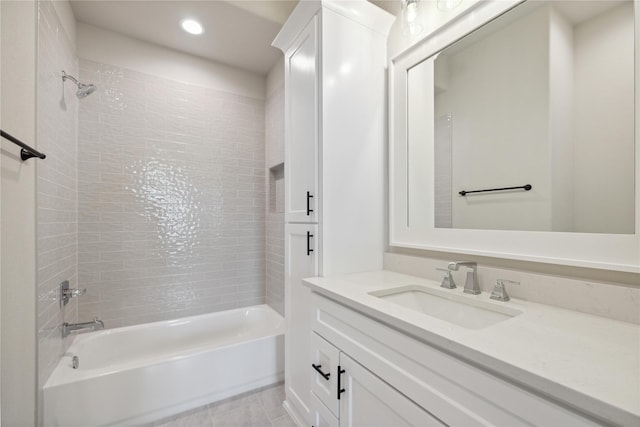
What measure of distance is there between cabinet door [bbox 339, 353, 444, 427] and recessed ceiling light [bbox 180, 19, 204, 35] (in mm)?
2362

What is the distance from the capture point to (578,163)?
2.93 ft

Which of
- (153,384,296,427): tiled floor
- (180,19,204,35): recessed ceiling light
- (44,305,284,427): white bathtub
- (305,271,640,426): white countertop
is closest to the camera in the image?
(305,271,640,426): white countertop

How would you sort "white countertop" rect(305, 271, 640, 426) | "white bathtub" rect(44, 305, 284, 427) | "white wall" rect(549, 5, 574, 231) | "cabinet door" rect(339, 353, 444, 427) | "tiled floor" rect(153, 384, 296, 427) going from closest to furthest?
"white countertop" rect(305, 271, 640, 426)
"cabinet door" rect(339, 353, 444, 427)
"white wall" rect(549, 5, 574, 231)
"white bathtub" rect(44, 305, 284, 427)
"tiled floor" rect(153, 384, 296, 427)

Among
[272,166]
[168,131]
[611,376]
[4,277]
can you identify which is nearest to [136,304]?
[4,277]

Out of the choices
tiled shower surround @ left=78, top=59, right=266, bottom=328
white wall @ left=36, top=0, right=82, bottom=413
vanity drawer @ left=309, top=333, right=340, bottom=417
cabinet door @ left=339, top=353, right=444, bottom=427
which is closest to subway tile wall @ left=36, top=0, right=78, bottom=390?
white wall @ left=36, top=0, right=82, bottom=413

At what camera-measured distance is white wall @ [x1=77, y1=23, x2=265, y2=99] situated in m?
2.02

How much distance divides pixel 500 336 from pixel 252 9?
228cm

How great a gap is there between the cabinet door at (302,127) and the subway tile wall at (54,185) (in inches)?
49.0

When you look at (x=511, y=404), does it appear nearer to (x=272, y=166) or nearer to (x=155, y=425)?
(x=155, y=425)

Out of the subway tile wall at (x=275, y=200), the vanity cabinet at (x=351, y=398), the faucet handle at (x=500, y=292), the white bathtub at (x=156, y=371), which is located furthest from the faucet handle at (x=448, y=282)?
the subway tile wall at (x=275, y=200)

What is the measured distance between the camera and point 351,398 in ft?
3.14

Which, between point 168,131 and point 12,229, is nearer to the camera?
point 12,229

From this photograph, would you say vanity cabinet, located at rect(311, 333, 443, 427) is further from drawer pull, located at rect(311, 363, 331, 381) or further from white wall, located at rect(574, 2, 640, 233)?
white wall, located at rect(574, 2, 640, 233)

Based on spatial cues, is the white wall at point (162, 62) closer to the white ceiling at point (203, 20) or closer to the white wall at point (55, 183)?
the white ceiling at point (203, 20)
